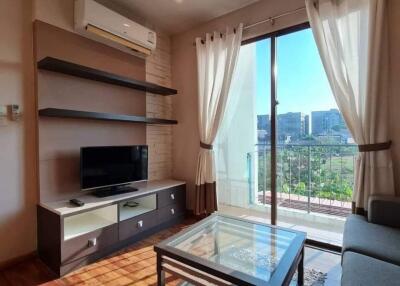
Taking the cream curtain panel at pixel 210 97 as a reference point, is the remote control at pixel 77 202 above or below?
below

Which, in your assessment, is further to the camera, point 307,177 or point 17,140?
point 307,177

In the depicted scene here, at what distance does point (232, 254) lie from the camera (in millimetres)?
1622

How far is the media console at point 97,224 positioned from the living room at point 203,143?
16mm

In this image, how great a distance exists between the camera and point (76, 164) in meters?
2.43

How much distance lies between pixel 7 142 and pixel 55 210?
2.45 ft

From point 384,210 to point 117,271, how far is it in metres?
2.20

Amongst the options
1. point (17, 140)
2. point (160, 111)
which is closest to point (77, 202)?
point (17, 140)

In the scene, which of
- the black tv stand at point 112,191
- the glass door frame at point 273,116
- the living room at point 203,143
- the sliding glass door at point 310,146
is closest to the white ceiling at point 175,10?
the living room at point 203,143

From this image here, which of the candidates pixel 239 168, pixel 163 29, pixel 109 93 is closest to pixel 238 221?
pixel 239 168

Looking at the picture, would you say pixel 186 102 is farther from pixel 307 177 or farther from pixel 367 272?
pixel 367 272

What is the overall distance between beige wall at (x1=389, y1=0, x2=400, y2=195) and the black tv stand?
8.40 ft

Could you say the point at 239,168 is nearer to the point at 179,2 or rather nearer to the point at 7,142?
the point at 179,2

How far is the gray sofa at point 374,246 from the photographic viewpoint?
1.15 m

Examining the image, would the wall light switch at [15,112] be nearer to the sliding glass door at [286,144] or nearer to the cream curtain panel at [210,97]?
the cream curtain panel at [210,97]
